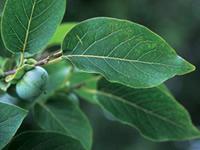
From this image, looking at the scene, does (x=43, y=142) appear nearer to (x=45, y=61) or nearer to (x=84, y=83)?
(x=45, y=61)

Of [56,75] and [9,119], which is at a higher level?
[9,119]

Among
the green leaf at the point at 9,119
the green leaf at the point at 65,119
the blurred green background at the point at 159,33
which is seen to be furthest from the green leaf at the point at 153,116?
the blurred green background at the point at 159,33

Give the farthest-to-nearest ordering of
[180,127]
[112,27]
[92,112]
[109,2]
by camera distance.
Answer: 1. [109,2]
2. [92,112]
3. [180,127]
4. [112,27]

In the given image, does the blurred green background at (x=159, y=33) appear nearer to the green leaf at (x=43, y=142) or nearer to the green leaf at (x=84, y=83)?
the green leaf at (x=84, y=83)

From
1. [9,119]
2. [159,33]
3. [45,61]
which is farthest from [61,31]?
[159,33]

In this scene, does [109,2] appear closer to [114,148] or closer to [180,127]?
[114,148]

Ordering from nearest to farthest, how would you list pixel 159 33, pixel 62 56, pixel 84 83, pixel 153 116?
pixel 62 56
pixel 153 116
pixel 84 83
pixel 159 33

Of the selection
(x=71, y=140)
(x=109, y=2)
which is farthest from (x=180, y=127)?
(x=109, y=2)
